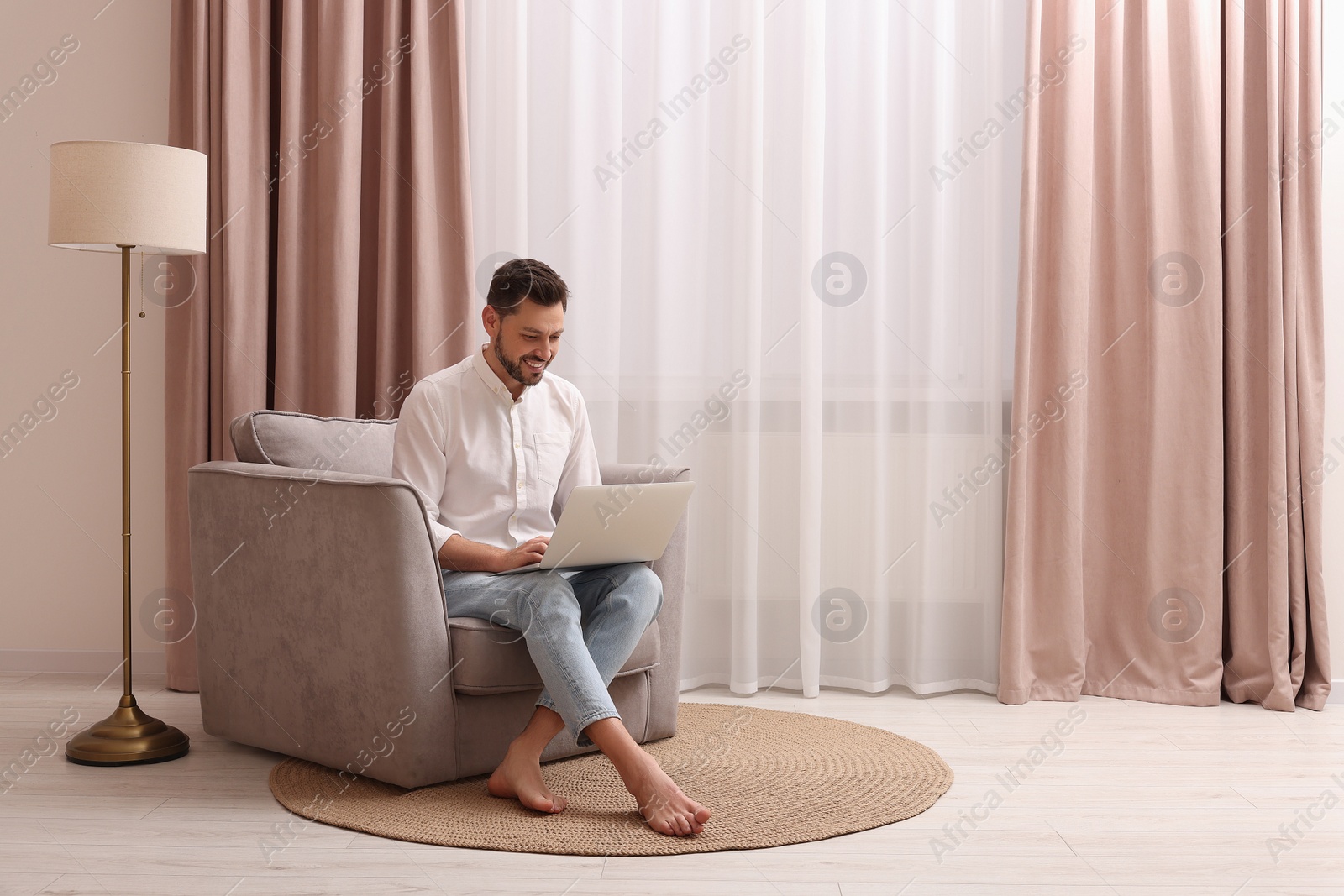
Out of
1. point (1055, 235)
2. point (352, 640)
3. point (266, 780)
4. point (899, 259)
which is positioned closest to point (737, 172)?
point (899, 259)

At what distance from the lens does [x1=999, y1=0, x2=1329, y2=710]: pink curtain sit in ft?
9.47

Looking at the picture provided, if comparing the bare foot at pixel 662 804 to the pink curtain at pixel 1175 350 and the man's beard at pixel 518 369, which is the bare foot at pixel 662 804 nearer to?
the man's beard at pixel 518 369

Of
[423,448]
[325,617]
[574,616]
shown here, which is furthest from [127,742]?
[574,616]

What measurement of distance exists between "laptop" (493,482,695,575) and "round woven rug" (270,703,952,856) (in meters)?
0.43

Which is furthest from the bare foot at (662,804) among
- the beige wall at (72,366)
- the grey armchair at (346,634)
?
the beige wall at (72,366)

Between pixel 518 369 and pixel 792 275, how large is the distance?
1.05 m

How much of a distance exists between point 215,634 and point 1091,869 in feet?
5.78

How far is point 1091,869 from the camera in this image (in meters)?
1.78

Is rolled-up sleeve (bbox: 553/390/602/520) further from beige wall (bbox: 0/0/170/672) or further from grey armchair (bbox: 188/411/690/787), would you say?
beige wall (bbox: 0/0/170/672)

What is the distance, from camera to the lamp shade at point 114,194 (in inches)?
91.4

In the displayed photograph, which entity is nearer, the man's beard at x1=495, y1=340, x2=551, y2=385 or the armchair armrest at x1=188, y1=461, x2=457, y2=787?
the armchair armrest at x1=188, y1=461, x2=457, y2=787

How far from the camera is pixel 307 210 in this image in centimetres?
299

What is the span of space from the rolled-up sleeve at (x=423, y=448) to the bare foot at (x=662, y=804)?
2.03 ft

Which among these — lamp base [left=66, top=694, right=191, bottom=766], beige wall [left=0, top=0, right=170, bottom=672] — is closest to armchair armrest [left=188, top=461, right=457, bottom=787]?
lamp base [left=66, top=694, right=191, bottom=766]
